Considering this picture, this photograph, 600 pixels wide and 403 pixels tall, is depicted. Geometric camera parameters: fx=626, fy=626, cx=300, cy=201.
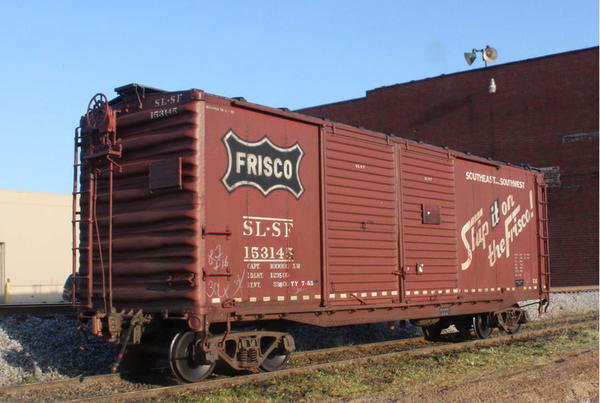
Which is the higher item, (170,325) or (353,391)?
(170,325)

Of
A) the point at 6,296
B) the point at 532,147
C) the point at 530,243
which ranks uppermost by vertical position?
the point at 532,147

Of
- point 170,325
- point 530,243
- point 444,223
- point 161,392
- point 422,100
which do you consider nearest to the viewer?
point 161,392

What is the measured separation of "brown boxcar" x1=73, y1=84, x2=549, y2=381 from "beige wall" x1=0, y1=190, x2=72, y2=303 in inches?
940

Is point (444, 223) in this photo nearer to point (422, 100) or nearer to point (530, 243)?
point (530, 243)

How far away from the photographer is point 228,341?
9.13m

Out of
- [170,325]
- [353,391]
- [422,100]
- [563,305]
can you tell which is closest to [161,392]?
[170,325]

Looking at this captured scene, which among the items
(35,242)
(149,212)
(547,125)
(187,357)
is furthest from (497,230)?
(35,242)

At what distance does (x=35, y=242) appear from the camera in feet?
111

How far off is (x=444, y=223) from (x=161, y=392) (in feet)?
22.3

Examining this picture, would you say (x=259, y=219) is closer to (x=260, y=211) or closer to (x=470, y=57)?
(x=260, y=211)

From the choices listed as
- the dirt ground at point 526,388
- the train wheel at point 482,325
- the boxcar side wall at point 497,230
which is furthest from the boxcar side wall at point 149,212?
the train wheel at point 482,325

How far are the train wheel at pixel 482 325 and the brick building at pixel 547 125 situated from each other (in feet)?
52.0

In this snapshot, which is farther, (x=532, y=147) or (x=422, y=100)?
(x=422, y=100)

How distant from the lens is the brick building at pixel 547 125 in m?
27.9
